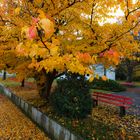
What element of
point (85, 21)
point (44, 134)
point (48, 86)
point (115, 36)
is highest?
point (85, 21)

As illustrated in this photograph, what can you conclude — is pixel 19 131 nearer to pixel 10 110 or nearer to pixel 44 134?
pixel 44 134

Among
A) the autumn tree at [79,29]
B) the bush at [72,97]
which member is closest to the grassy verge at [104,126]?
the bush at [72,97]

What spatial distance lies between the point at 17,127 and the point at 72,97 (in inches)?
123

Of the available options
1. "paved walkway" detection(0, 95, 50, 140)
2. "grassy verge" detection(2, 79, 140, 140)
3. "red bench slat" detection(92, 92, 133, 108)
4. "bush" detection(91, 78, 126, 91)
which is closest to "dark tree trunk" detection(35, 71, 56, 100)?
"grassy verge" detection(2, 79, 140, 140)

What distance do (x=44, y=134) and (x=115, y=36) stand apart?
5240mm

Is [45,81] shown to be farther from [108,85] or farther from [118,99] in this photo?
[108,85]

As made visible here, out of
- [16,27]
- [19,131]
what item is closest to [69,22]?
[16,27]

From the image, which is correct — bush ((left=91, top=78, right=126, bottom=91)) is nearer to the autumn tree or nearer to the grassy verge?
the grassy verge

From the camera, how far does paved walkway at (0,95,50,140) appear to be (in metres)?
10.5

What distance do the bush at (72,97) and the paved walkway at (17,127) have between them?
1.47m

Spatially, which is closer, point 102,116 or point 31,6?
point 31,6

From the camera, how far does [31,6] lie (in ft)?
34.8

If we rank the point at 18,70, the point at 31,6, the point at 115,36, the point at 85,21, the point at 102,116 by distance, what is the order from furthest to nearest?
the point at 18,70 < the point at 102,116 < the point at 31,6 < the point at 85,21 < the point at 115,36

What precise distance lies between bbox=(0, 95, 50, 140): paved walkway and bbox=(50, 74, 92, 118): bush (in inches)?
57.9
